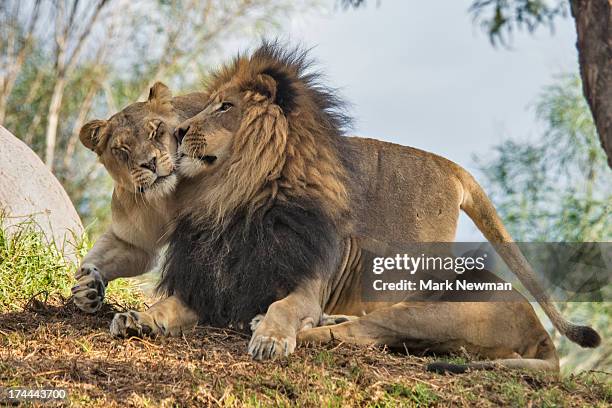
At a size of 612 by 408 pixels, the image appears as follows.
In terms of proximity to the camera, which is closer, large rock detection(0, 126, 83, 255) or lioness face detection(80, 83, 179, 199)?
lioness face detection(80, 83, 179, 199)

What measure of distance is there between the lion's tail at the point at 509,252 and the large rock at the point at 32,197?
2.53 meters

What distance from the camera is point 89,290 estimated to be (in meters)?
5.05

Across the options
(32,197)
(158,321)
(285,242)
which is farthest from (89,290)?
(32,197)

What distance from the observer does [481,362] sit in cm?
440

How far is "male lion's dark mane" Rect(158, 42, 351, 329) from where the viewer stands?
15.6 ft

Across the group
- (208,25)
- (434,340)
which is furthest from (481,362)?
(208,25)

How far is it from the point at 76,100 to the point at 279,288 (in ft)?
37.4

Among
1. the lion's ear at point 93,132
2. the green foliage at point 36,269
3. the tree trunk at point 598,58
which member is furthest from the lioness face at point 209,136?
the tree trunk at point 598,58

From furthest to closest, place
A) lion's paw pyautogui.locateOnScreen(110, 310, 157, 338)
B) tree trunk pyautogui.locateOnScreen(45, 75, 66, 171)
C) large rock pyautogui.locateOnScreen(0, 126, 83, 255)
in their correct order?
tree trunk pyautogui.locateOnScreen(45, 75, 66, 171) < large rock pyautogui.locateOnScreen(0, 126, 83, 255) < lion's paw pyautogui.locateOnScreen(110, 310, 157, 338)

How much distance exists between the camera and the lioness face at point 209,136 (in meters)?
4.86

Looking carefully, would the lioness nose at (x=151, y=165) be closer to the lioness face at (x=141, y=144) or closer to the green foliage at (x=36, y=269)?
the lioness face at (x=141, y=144)

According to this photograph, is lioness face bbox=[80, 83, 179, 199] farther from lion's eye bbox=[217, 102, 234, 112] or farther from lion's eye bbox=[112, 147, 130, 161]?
lion's eye bbox=[217, 102, 234, 112]

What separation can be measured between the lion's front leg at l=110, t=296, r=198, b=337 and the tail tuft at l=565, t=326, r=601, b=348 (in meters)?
1.86

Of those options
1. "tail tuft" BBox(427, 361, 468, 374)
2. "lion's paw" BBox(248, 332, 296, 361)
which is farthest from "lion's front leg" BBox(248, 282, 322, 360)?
"tail tuft" BBox(427, 361, 468, 374)
